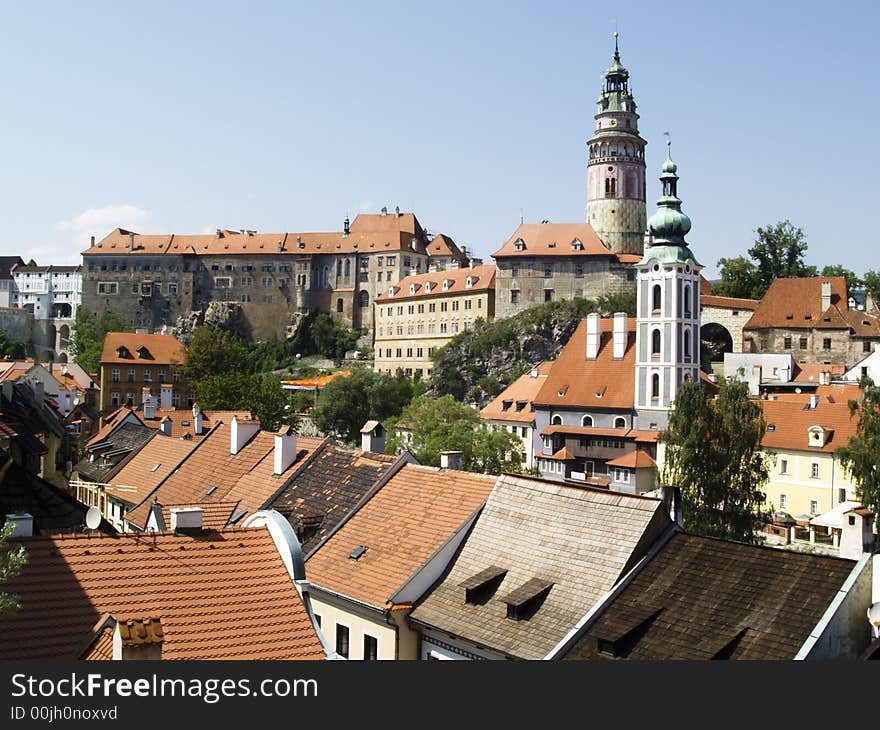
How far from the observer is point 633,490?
182 feet

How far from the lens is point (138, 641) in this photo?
10180 millimetres

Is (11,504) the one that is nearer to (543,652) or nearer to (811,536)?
(543,652)

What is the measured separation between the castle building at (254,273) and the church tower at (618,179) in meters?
26.1

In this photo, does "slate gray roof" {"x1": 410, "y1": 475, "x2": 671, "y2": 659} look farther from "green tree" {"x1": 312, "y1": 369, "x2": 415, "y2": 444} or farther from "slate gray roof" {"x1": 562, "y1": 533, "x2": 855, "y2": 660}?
"green tree" {"x1": 312, "y1": 369, "x2": 415, "y2": 444}

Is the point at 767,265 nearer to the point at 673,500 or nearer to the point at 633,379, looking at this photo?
the point at 633,379

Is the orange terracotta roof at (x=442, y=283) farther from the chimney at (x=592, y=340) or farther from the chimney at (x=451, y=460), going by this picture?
the chimney at (x=451, y=460)

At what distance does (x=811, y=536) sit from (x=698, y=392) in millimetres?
8946

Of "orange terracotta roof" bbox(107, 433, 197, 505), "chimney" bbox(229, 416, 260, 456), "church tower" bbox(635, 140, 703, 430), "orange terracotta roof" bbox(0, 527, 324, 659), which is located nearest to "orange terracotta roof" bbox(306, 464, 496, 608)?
"orange terracotta roof" bbox(0, 527, 324, 659)

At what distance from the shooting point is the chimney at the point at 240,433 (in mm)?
28250

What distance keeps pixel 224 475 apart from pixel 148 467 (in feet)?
21.4

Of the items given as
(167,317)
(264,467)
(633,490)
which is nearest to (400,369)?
(167,317)

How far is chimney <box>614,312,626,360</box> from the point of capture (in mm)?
60688

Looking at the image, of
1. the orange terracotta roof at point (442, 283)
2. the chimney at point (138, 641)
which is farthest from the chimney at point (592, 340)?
the chimney at point (138, 641)

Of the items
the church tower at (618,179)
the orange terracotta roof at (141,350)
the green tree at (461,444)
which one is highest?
the church tower at (618,179)
